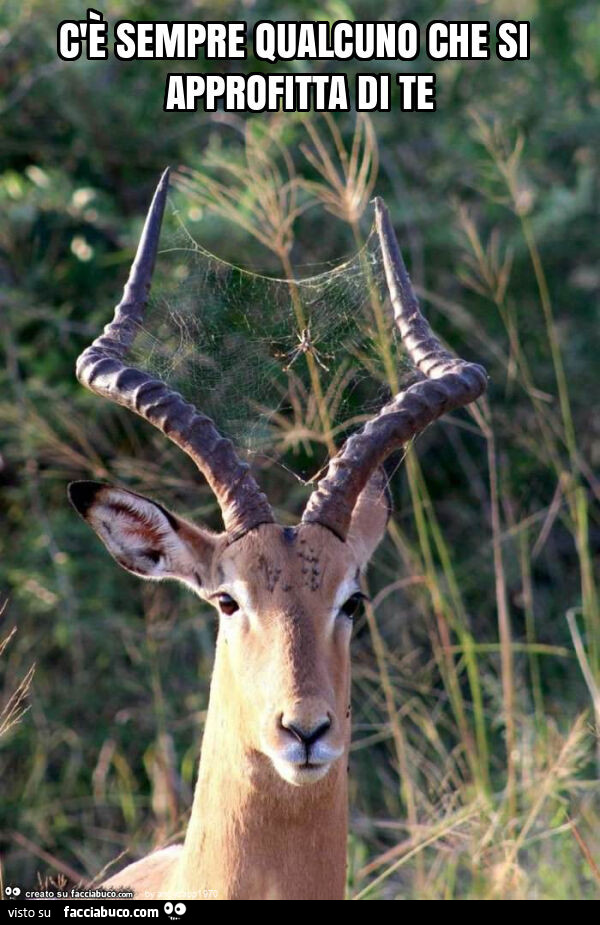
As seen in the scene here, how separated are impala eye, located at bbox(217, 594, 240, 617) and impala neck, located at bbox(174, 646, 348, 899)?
8.8 inches

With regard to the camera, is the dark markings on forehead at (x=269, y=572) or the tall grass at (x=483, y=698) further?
the tall grass at (x=483, y=698)

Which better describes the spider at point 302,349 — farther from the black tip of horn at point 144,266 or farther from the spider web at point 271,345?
the black tip of horn at point 144,266

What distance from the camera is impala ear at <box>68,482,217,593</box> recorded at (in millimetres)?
4770

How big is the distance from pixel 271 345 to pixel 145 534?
3.53ft

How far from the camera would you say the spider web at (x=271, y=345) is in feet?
17.6

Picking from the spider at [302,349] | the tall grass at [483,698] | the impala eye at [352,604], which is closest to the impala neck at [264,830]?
the impala eye at [352,604]

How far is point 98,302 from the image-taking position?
29.9ft

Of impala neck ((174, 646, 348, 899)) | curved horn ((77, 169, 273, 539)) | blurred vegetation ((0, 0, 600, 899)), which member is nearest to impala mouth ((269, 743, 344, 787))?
impala neck ((174, 646, 348, 899))

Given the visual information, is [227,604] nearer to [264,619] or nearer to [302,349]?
[264,619]

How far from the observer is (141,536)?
16.0 feet

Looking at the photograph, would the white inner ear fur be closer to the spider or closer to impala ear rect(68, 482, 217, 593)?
impala ear rect(68, 482, 217, 593)

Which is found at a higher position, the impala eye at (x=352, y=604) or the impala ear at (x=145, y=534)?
the impala ear at (x=145, y=534)

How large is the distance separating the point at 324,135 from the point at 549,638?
3.73m

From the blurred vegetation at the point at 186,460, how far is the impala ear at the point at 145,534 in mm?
3011
